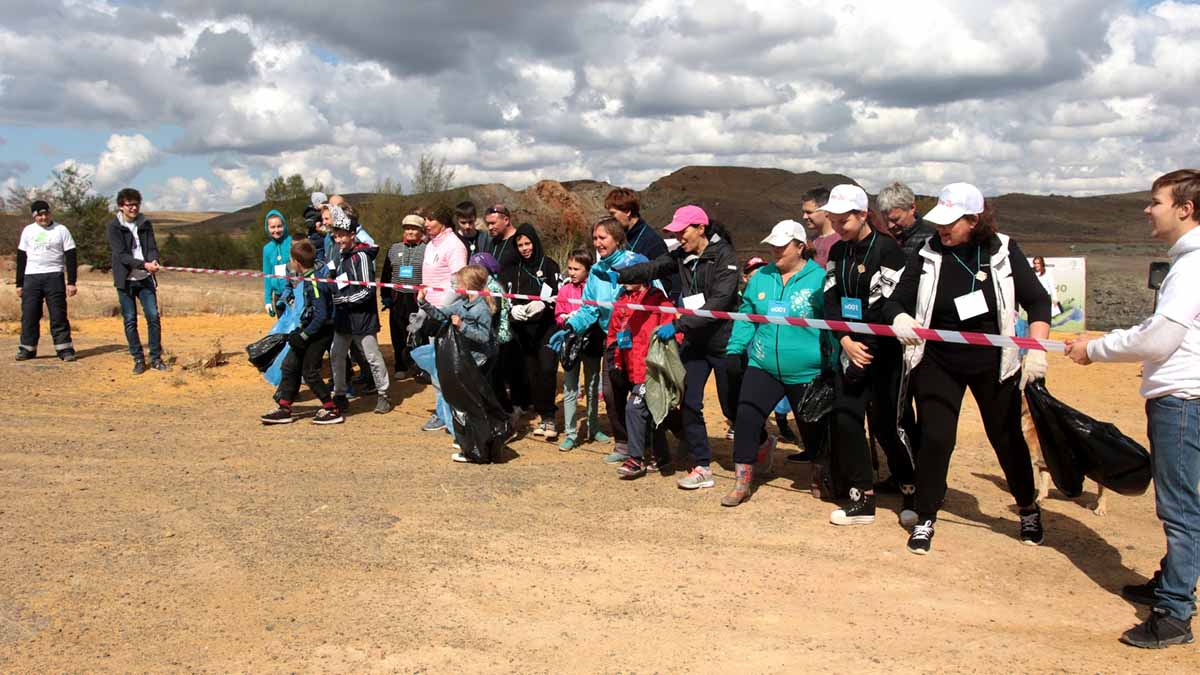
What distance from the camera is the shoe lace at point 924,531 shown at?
17.5 feet

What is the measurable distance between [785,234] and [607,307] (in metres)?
1.68

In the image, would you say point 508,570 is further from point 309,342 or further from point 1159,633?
point 309,342

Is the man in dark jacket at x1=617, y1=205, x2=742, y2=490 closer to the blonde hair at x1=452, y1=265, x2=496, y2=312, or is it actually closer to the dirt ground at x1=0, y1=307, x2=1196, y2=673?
the dirt ground at x1=0, y1=307, x2=1196, y2=673

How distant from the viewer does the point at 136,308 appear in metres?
11.0

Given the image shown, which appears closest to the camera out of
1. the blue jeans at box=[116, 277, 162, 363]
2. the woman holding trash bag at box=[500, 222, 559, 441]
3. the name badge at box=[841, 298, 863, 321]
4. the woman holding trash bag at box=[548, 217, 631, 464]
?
the name badge at box=[841, 298, 863, 321]

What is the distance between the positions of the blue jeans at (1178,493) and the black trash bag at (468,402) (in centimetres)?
458

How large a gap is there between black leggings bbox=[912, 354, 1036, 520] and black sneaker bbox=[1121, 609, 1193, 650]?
1.24m

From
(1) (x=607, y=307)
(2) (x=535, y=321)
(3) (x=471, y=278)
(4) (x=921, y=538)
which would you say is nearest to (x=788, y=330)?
(4) (x=921, y=538)

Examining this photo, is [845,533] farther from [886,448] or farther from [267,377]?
[267,377]

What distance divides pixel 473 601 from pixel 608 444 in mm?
3696

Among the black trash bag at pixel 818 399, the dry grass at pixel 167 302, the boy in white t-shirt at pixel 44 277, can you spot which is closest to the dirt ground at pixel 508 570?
the black trash bag at pixel 818 399

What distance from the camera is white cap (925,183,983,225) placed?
16.0 feet

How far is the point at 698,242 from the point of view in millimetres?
6516

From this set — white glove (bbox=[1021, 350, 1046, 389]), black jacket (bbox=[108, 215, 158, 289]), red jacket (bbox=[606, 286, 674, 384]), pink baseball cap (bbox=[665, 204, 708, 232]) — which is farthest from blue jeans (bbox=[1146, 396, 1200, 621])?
black jacket (bbox=[108, 215, 158, 289])
